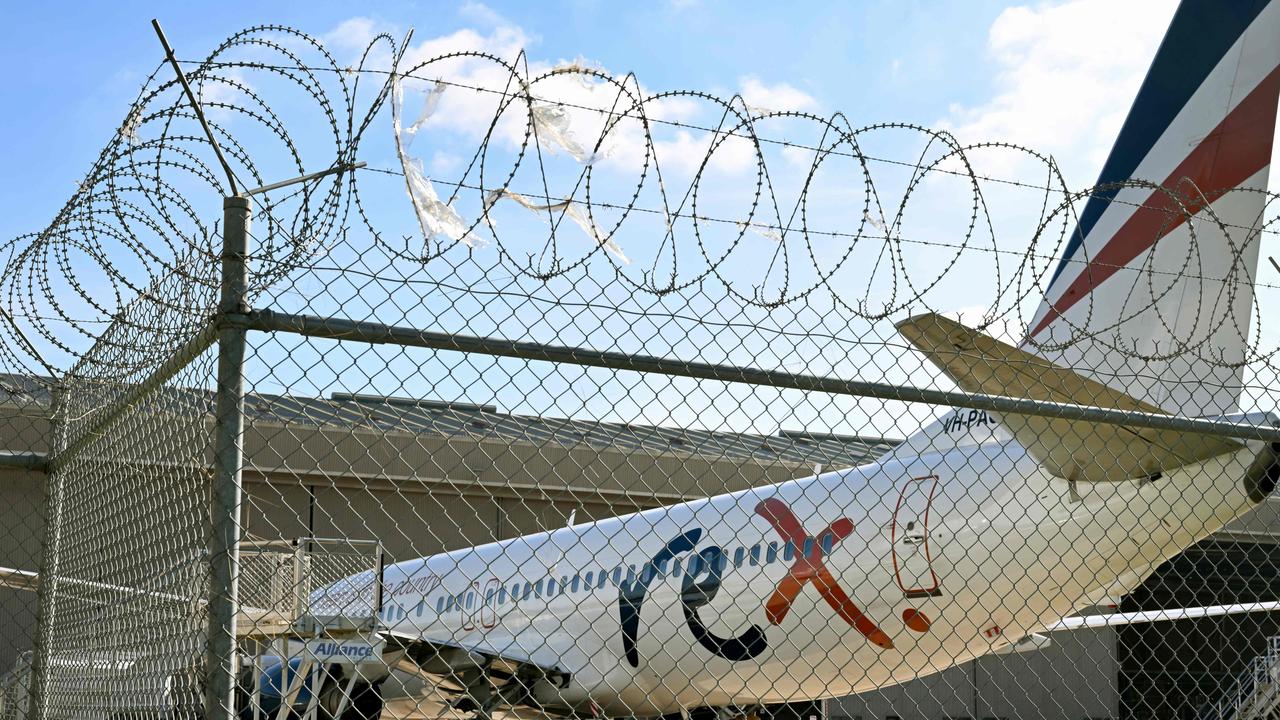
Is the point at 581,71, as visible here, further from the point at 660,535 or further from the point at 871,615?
the point at 660,535

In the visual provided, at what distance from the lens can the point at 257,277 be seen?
331 centimetres

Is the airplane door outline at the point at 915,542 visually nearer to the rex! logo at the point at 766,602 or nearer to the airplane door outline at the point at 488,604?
the rex! logo at the point at 766,602

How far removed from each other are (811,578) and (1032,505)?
7.31ft

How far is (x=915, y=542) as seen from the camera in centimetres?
993

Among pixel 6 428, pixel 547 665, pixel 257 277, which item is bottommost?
pixel 547 665

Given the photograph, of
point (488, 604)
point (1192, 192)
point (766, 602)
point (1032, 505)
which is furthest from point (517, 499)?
point (1192, 192)

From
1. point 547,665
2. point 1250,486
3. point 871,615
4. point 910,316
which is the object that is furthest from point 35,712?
point 547,665

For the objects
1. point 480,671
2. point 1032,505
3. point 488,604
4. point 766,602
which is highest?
point 1032,505

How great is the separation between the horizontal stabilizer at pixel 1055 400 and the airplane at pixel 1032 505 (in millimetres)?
32

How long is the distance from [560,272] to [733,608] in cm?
789

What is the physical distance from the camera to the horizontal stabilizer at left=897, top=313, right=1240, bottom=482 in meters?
5.34

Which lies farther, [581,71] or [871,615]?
[871,615]

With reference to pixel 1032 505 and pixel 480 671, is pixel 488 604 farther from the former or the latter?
pixel 1032 505

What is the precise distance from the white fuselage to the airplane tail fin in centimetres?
100
